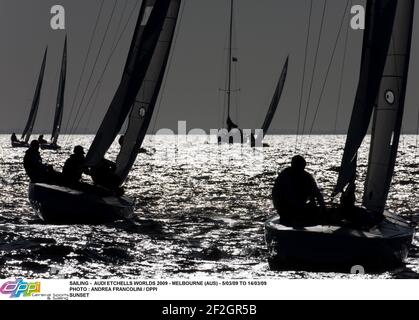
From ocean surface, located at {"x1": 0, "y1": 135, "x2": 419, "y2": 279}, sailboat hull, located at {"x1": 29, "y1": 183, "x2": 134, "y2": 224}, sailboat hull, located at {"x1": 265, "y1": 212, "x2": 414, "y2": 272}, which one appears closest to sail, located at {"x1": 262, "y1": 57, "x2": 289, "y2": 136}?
ocean surface, located at {"x1": 0, "y1": 135, "x2": 419, "y2": 279}

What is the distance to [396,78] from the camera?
52.5ft

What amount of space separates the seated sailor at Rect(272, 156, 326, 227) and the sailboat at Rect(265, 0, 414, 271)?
0.99ft

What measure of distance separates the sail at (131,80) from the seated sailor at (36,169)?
1746 mm

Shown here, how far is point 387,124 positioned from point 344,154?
5.24 feet

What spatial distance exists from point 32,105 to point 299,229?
69.6 metres

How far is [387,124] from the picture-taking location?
15906 millimetres

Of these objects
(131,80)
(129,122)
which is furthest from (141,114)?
(131,80)

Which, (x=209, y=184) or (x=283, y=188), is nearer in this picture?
(x=283, y=188)

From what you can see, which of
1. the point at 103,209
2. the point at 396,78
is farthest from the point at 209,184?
the point at 396,78

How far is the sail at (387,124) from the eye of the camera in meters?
15.9

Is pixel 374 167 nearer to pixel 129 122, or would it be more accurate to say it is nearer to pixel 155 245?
pixel 155 245

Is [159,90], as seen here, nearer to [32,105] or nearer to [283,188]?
[283,188]

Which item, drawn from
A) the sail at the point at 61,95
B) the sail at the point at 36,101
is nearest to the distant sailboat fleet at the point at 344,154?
the sail at the point at 61,95

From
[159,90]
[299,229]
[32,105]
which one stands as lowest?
[32,105]
